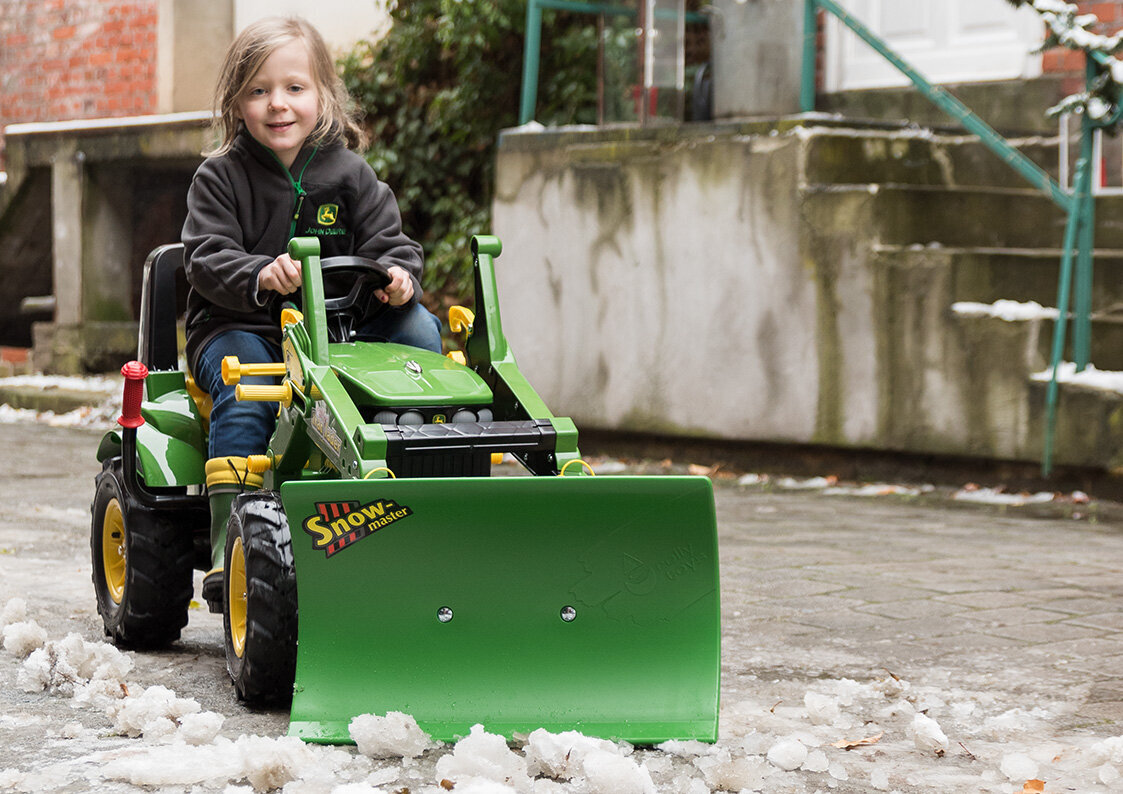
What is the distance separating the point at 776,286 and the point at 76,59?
7.65m

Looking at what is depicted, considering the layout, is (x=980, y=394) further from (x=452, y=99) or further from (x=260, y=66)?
(x=452, y=99)

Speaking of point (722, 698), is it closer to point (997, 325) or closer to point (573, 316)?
point (997, 325)

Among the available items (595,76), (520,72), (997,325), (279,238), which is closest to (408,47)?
(520,72)

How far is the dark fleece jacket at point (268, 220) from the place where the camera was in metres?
3.93

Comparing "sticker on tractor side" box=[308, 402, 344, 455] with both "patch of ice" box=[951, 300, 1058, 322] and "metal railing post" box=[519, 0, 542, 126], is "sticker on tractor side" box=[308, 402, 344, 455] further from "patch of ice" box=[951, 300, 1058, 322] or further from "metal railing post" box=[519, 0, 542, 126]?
"metal railing post" box=[519, 0, 542, 126]

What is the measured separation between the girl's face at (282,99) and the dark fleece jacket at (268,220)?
45 millimetres

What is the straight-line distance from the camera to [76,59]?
13320 millimetres

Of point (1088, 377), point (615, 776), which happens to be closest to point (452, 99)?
point (1088, 377)

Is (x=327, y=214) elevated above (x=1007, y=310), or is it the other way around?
(x=327, y=214)

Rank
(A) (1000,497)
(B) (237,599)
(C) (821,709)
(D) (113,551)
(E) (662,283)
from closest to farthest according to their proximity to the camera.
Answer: (C) (821,709), (B) (237,599), (D) (113,551), (A) (1000,497), (E) (662,283)

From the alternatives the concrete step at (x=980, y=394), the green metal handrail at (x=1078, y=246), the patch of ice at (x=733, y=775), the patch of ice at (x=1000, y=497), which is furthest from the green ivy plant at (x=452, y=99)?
the patch of ice at (x=733, y=775)

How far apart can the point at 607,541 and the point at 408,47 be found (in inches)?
342

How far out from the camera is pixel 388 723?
120 inches

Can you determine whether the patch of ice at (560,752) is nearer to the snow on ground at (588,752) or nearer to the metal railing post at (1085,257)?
the snow on ground at (588,752)
